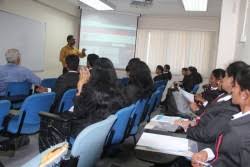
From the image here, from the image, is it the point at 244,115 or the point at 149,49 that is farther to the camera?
the point at 149,49

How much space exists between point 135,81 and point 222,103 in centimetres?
196

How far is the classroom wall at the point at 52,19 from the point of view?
694cm

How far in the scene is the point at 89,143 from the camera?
1545 millimetres

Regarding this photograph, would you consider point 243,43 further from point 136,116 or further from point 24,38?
point 24,38

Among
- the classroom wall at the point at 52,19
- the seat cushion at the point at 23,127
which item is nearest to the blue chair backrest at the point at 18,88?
the seat cushion at the point at 23,127

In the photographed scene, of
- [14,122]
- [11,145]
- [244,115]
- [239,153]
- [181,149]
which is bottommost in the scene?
[11,145]

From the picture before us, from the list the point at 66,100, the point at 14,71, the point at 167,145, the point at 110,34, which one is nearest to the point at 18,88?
the point at 14,71

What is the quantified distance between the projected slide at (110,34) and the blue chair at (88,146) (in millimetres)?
7882

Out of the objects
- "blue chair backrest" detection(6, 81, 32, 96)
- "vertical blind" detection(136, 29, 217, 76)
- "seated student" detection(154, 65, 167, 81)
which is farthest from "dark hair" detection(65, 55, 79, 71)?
"vertical blind" detection(136, 29, 217, 76)

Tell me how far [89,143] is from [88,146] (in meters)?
0.02

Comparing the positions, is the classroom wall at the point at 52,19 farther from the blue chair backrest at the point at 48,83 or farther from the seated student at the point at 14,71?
the seated student at the point at 14,71

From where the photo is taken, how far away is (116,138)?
2.76m

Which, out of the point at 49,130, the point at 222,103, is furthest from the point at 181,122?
Result: the point at 49,130

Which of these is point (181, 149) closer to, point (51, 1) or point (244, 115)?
point (244, 115)
